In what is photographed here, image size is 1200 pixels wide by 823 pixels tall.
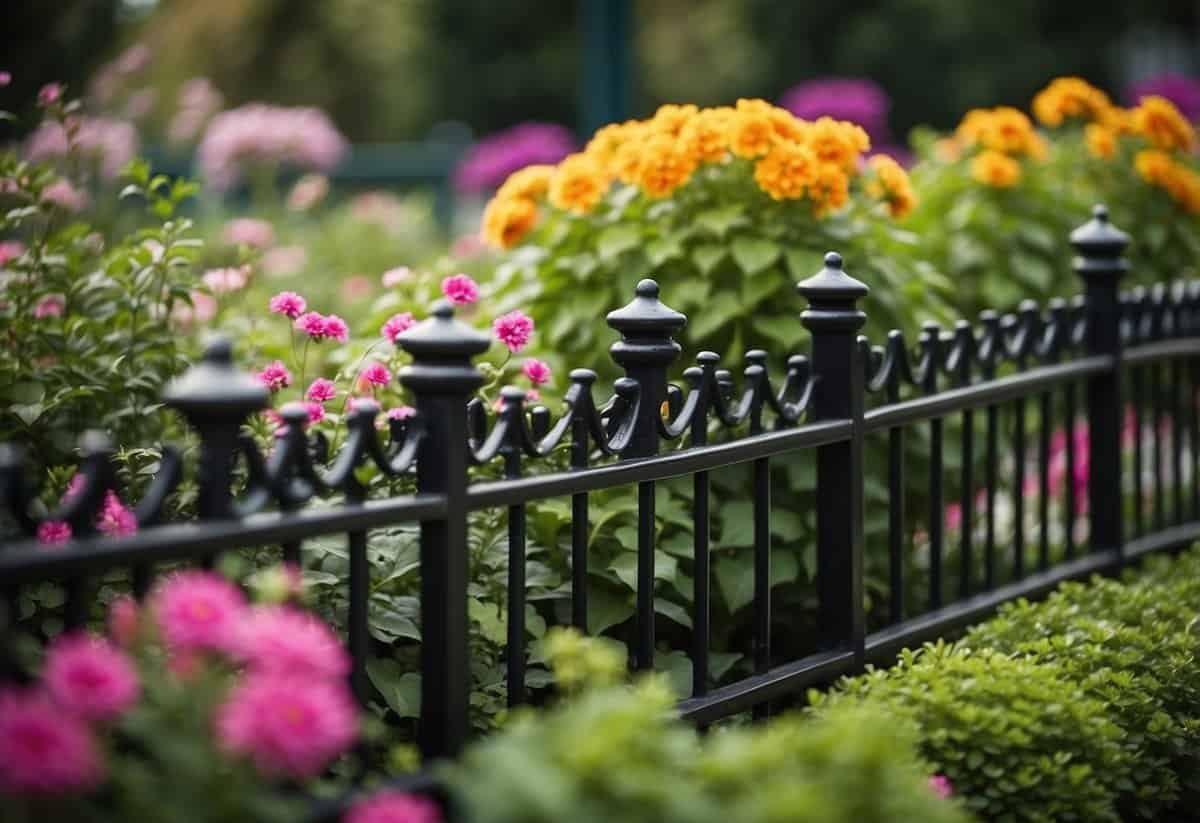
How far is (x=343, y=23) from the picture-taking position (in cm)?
3253

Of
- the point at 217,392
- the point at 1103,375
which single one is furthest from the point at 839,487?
the point at 217,392

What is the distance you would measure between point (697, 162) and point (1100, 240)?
146cm

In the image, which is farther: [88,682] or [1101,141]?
[1101,141]

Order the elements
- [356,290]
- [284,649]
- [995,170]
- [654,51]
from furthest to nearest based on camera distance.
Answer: [654,51]
[356,290]
[995,170]
[284,649]

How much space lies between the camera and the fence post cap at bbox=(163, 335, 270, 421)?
6.45 ft

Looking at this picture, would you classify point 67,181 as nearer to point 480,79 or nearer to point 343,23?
point 343,23

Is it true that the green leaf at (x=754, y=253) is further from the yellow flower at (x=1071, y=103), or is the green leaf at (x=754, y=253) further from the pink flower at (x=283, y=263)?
the pink flower at (x=283, y=263)

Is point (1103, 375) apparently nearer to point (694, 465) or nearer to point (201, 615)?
point (694, 465)

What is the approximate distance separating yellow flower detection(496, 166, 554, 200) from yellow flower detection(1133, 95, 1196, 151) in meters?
2.74

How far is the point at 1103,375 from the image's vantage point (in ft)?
14.8

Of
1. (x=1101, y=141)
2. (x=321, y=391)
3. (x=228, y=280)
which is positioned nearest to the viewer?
(x=321, y=391)

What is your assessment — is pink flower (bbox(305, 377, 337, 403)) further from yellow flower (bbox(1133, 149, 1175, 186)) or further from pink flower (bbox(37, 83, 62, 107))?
yellow flower (bbox(1133, 149, 1175, 186))

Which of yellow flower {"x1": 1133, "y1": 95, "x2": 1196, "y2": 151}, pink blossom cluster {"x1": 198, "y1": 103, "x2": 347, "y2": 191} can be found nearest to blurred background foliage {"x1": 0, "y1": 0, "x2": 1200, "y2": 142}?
pink blossom cluster {"x1": 198, "y1": 103, "x2": 347, "y2": 191}

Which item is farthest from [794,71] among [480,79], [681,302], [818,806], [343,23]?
[818,806]
